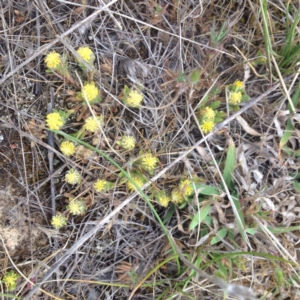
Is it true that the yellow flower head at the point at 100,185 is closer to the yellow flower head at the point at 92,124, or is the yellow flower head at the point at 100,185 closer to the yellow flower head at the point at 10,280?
the yellow flower head at the point at 92,124

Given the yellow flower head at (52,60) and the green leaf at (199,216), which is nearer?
the yellow flower head at (52,60)

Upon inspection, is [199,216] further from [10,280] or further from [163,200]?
[10,280]

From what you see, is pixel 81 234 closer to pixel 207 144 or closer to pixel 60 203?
pixel 60 203

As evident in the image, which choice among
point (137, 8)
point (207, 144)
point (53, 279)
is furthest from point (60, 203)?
point (137, 8)

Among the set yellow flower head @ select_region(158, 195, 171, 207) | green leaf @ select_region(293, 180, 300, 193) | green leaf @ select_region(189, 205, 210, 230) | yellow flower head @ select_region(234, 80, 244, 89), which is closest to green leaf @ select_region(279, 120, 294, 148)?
green leaf @ select_region(293, 180, 300, 193)

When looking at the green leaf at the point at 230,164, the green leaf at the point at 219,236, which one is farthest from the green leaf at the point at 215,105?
the green leaf at the point at 219,236
